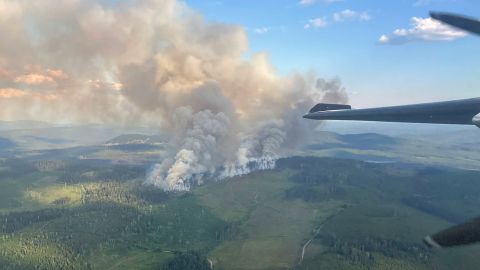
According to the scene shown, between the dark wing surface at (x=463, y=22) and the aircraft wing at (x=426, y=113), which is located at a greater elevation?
the dark wing surface at (x=463, y=22)

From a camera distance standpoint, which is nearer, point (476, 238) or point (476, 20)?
point (476, 238)

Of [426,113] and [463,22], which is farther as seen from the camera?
[426,113]

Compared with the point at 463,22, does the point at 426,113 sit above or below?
below

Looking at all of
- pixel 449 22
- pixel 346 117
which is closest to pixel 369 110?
pixel 346 117

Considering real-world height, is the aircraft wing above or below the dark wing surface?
below

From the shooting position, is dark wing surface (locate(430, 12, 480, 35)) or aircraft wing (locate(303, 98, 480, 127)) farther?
aircraft wing (locate(303, 98, 480, 127))

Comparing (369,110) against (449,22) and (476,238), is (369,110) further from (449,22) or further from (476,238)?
(476,238)

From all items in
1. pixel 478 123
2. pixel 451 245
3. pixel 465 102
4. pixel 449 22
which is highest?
pixel 449 22

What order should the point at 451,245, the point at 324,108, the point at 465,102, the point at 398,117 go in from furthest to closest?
the point at 324,108
the point at 398,117
the point at 465,102
the point at 451,245

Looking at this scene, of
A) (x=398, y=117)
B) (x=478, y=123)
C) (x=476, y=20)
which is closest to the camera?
(x=478, y=123)

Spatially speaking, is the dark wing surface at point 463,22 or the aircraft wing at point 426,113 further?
the aircraft wing at point 426,113

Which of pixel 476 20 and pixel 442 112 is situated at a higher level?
pixel 476 20
